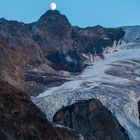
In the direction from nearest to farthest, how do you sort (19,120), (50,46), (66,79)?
(19,120)
(66,79)
(50,46)

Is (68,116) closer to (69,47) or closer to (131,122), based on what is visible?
(131,122)

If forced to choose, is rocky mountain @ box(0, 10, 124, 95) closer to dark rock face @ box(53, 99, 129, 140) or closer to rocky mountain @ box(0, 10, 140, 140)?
rocky mountain @ box(0, 10, 140, 140)

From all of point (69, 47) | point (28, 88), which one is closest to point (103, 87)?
point (28, 88)

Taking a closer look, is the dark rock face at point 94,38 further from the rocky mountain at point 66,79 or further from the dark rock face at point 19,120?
the dark rock face at point 19,120

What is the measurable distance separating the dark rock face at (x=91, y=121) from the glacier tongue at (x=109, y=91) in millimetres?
4311

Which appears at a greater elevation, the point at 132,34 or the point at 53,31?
the point at 53,31

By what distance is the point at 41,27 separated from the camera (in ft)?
197

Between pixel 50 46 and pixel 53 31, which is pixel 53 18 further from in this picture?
pixel 50 46

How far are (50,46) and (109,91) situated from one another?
16501 millimetres

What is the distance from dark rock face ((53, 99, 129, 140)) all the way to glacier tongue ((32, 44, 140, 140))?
170 inches

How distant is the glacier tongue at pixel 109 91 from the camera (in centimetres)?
3672

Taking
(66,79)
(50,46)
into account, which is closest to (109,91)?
(66,79)

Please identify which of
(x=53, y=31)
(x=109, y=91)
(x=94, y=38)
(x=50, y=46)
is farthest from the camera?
(x=94, y=38)

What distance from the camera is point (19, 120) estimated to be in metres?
14.4
